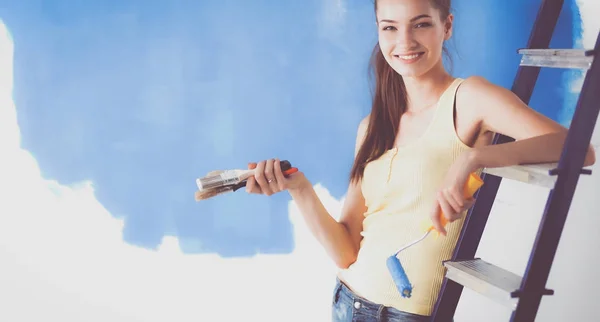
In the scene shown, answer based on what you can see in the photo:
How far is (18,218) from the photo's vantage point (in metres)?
2.03

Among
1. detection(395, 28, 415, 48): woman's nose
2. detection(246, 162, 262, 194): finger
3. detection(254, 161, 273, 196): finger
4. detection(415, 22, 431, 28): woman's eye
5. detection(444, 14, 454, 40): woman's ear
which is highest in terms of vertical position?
detection(444, 14, 454, 40): woman's ear

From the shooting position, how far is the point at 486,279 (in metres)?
1.37

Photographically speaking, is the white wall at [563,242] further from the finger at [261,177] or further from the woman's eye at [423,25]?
the finger at [261,177]

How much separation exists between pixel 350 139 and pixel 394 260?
24.5 inches

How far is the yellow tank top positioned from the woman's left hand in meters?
0.16

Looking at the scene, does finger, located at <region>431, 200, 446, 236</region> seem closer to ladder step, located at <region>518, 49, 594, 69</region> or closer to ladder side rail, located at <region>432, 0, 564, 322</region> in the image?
ladder side rail, located at <region>432, 0, 564, 322</region>

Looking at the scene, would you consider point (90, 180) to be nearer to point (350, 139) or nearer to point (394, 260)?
point (350, 139)

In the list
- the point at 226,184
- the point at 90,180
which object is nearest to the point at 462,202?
the point at 226,184

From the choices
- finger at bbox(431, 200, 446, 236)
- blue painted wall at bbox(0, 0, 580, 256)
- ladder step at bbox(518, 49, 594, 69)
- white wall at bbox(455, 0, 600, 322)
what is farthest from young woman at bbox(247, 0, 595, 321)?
white wall at bbox(455, 0, 600, 322)

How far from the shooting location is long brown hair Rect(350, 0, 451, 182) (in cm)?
171

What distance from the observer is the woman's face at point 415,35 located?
1593 millimetres

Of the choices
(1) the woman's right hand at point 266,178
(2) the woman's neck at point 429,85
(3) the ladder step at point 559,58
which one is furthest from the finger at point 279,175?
(3) the ladder step at point 559,58

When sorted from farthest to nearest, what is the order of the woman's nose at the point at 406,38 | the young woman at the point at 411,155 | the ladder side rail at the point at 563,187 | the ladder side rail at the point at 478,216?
the woman's nose at the point at 406,38, the ladder side rail at the point at 478,216, the young woman at the point at 411,155, the ladder side rail at the point at 563,187

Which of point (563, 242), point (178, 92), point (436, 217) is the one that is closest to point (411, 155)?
point (436, 217)
